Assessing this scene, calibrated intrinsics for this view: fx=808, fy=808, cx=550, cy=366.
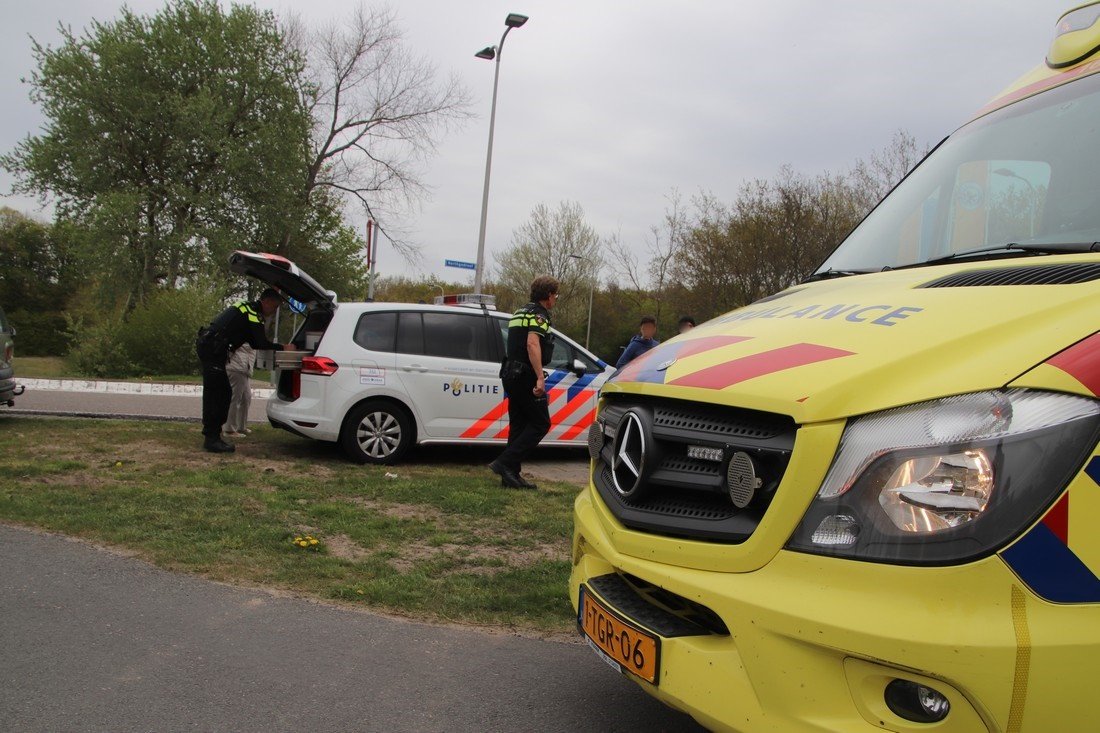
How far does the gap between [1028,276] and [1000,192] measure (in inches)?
42.4

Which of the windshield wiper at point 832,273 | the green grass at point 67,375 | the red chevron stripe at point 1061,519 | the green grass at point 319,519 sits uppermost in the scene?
the windshield wiper at point 832,273

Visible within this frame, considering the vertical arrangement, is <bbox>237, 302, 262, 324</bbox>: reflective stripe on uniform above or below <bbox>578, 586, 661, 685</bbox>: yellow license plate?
above

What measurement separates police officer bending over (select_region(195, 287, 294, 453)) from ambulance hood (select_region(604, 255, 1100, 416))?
6350 millimetres

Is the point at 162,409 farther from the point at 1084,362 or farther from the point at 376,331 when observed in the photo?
the point at 1084,362

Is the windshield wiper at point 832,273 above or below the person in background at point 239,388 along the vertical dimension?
above

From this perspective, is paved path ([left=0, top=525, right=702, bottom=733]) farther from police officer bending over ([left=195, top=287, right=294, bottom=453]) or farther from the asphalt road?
the asphalt road

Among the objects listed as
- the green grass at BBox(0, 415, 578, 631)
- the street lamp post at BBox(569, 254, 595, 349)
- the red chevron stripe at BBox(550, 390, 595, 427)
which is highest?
the street lamp post at BBox(569, 254, 595, 349)

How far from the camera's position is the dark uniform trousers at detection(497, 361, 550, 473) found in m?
7.24

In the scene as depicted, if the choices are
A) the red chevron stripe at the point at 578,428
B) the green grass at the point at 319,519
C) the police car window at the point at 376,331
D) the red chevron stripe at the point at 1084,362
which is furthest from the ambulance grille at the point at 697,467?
the red chevron stripe at the point at 578,428

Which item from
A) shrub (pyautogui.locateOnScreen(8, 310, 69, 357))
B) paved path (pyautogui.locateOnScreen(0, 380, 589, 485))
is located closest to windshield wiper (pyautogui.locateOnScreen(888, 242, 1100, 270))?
paved path (pyautogui.locateOnScreen(0, 380, 589, 485))

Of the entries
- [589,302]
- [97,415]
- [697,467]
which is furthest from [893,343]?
[589,302]

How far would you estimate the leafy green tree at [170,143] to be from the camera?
26312mm

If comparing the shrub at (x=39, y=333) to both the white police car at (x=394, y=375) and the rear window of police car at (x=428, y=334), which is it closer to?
the white police car at (x=394, y=375)

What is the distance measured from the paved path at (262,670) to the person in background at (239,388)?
5.23 m
